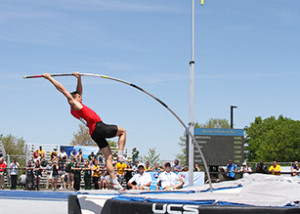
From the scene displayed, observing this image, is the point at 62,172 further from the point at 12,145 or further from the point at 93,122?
the point at 12,145

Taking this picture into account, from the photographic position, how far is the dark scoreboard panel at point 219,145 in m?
21.9

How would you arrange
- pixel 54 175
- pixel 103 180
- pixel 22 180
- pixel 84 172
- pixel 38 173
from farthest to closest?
1. pixel 22 180
2. pixel 54 175
3. pixel 38 173
4. pixel 84 172
5. pixel 103 180

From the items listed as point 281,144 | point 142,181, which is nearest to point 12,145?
point 281,144

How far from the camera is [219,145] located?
22172mm

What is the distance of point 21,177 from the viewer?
19906 mm

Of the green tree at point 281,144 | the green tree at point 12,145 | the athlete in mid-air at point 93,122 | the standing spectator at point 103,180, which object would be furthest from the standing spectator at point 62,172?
the green tree at point 281,144

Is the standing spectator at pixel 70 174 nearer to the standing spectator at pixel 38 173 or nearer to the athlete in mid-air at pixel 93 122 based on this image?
the standing spectator at pixel 38 173

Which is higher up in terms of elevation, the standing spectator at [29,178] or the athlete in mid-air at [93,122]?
the athlete in mid-air at [93,122]

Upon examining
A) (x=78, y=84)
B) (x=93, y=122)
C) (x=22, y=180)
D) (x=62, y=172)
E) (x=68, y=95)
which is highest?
(x=78, y=84)

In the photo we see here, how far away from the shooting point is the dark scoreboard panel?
21.9m

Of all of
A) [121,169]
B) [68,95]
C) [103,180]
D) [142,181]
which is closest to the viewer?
[68,95]

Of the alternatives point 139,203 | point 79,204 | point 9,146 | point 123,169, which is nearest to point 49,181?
point 123,169

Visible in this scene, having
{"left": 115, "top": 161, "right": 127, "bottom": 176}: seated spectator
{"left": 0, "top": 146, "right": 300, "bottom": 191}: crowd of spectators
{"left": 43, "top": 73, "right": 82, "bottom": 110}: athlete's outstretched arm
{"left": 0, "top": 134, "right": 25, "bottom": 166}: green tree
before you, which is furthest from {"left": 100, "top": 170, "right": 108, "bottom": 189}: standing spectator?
{"left": 0, "top": 134, "right": 25, "bottom": 166}: green tree

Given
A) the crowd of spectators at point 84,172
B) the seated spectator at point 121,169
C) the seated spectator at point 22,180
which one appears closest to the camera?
the crowd of spectators at point 84,172
